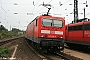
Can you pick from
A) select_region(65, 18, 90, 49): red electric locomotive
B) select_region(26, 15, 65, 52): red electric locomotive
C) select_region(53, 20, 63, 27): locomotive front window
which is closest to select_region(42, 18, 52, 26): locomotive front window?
select_region(26, 15, 65, 52): red electric locomotive

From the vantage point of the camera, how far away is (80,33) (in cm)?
1998

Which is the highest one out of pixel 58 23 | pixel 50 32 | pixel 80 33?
pixel 58 23

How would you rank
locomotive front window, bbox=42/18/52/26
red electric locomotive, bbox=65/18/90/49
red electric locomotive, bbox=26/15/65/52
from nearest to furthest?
red electric locomotive, bbox=26/15/65/52 → locomotive front window, bbox=42/18/52/26 → red electric locomotive, bbox=65/18/90/49

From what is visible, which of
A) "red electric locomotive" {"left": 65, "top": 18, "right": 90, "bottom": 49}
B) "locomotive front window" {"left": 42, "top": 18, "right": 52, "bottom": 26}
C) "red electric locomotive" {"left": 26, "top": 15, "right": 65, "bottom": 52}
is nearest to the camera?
"red electric locomotive" {"left": 26, "top": 15, "right": 65, "bottom": 52}

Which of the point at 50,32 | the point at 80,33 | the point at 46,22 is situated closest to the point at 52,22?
the point at 46,22

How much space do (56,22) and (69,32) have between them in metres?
8.38

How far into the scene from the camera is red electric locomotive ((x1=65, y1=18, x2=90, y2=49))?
18.1 meters

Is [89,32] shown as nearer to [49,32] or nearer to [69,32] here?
[49,32]

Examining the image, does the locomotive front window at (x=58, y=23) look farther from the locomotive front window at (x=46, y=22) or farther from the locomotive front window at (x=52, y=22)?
the locomotive front window at (x=46, y=22)

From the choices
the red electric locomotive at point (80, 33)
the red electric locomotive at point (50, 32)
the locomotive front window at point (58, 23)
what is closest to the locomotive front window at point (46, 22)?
the red electric locomotive at point (50, 32)

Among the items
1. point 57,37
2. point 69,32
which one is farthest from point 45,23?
point 69,32

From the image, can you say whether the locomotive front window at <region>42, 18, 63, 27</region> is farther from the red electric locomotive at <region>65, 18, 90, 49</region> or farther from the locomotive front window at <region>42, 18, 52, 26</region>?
the red electric locomotive at <region>65, 18, 90, 49</region>

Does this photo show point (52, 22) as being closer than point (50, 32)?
No

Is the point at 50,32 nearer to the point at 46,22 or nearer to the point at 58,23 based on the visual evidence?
the point at 46,22
